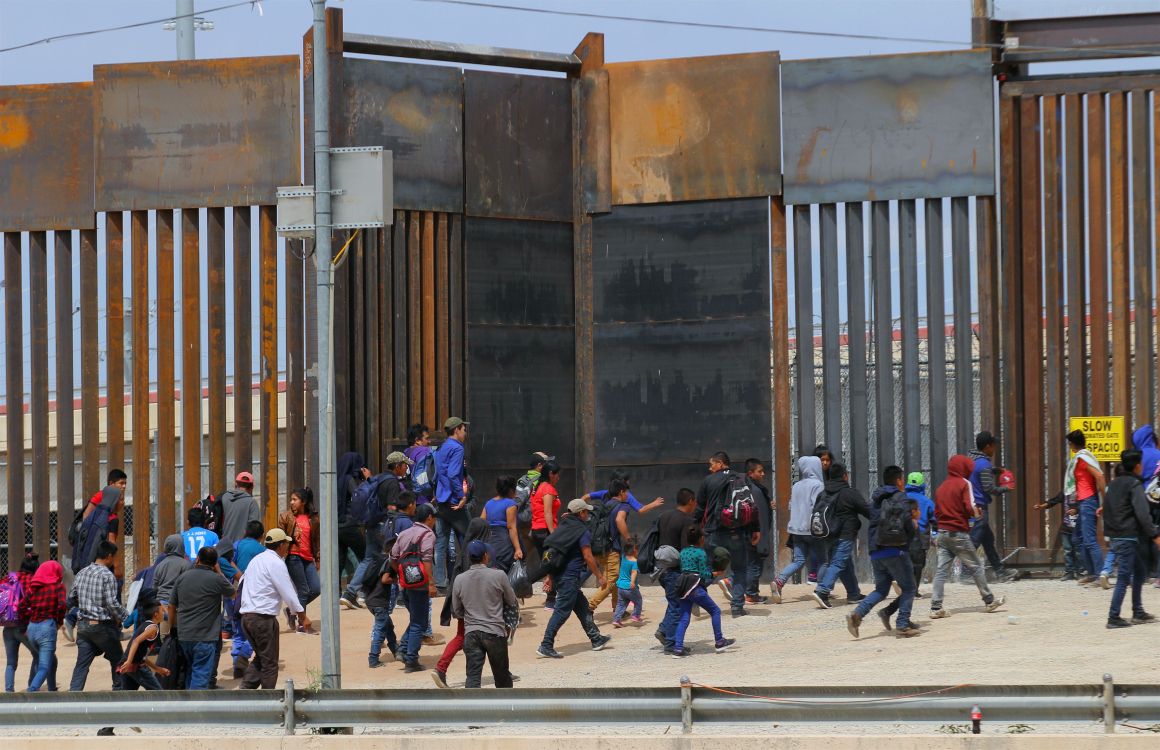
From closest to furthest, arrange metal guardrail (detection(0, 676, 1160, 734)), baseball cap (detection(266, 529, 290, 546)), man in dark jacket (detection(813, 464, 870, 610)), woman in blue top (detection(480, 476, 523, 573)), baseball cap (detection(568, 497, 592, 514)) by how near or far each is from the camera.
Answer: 1. metal guardrail (detection(0, 676, 1160, 734))
2. baseball cap (detection(266, 529, 290, 546))
3. baseball cap (detection(568, 497, 592, 514))
4. man in dark jacket (detection(813, 464, 870, 610))
5. woman in blue top (detection(480, 476, 523, 573))

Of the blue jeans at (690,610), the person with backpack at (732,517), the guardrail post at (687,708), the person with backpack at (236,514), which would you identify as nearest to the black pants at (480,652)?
the blue jeans at (690,610)

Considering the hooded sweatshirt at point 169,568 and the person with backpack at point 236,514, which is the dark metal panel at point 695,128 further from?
the hooded sweatshirt at point 169,568

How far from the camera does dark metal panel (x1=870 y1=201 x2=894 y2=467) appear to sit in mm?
19172

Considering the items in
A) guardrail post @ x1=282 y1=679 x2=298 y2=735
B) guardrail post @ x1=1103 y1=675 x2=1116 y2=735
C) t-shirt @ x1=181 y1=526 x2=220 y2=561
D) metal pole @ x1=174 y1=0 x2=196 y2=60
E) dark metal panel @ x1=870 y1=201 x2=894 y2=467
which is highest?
metal pole @ x1=174 y1=0 x2=196 y2=60

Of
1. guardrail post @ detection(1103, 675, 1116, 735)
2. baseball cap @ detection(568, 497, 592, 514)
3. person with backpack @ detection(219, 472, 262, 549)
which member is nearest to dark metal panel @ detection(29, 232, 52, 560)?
person with backpack @ detection(219, 472, 262, 549)

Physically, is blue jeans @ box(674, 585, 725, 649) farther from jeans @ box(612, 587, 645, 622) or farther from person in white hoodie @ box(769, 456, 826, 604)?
person in white hoodie @ box(769, 456, 826, 604)

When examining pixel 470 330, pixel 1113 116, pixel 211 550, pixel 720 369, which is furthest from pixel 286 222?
pixel 1113 116

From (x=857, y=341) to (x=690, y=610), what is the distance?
5.94 meters

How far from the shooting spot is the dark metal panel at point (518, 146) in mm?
19969

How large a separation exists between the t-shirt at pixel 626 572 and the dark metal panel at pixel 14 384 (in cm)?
807

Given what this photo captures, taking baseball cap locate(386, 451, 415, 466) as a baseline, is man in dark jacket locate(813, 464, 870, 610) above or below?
below

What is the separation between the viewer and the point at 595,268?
66.5 ft

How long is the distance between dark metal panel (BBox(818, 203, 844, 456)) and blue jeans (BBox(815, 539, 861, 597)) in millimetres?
2828

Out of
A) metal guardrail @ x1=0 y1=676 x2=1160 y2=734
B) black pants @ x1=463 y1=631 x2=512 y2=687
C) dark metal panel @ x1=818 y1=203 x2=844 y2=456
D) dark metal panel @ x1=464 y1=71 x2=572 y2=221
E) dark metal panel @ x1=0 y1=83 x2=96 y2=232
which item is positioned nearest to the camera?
metal guardrail @ x1=0 y1=676 x2=1160 y2=734
